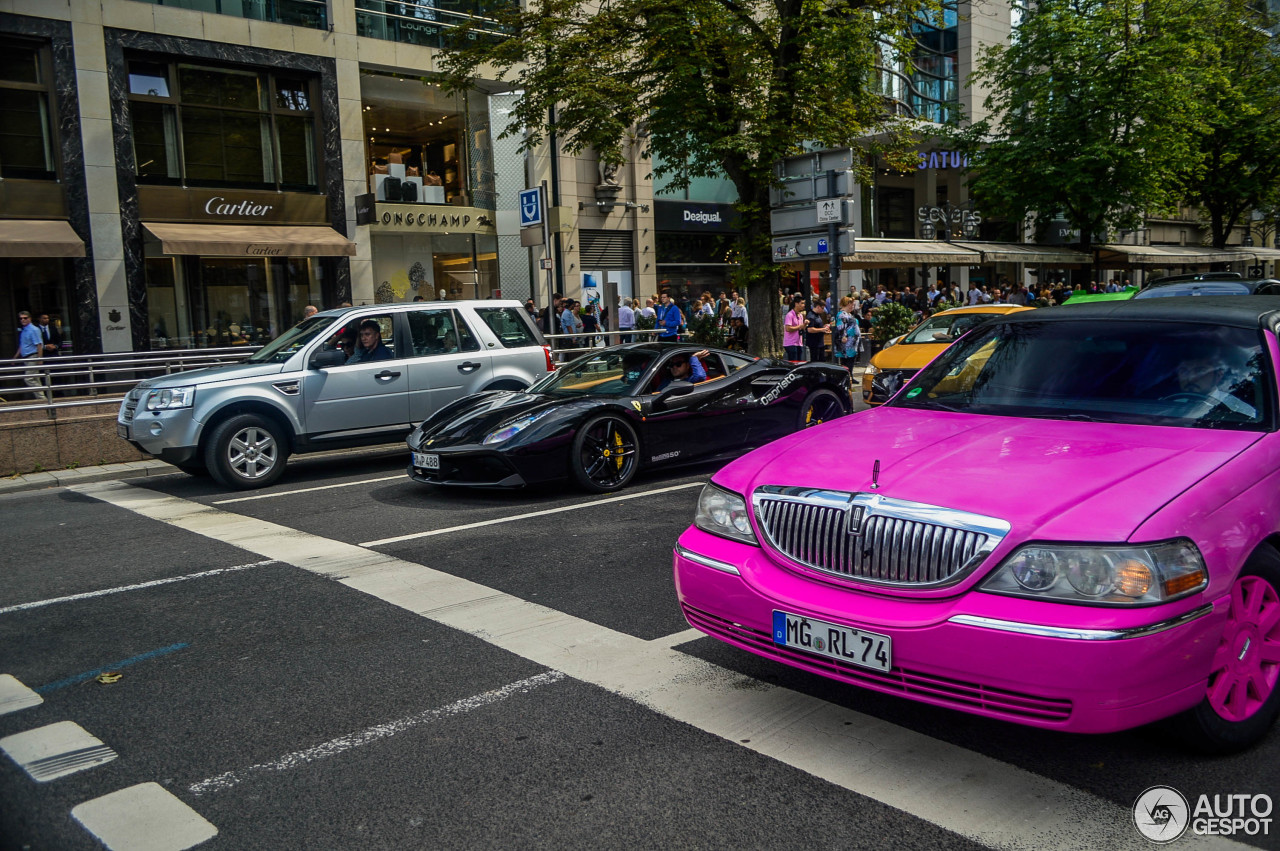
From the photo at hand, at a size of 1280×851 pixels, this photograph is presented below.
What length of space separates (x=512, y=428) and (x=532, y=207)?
788cm

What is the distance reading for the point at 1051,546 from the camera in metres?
3.10

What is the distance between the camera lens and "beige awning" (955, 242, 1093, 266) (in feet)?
109

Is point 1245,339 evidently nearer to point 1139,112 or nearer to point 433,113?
point 433,113

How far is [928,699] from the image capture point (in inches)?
126

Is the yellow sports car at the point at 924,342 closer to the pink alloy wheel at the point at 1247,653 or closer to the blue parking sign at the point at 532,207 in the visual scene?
the blue parking sign at the point at 532,207

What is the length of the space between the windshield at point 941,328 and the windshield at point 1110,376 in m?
9.84

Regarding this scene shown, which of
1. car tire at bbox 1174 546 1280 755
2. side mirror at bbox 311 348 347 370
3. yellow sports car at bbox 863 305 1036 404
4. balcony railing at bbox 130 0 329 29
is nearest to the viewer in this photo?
car tire at bbox 1174 546 1280 755

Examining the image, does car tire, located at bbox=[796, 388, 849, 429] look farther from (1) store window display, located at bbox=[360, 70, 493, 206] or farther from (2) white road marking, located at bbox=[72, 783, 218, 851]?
(1) store window display, located at bbox=[360, 70, 493, 206]

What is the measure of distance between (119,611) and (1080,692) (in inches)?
197

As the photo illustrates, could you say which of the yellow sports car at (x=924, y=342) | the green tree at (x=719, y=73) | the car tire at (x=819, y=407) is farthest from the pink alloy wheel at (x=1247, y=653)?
the green tree at (x=719, y=73)

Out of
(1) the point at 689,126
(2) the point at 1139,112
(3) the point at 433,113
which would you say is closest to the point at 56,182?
(3) the point at 433,113

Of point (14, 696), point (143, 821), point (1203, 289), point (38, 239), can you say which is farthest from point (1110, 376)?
point (38, 239)

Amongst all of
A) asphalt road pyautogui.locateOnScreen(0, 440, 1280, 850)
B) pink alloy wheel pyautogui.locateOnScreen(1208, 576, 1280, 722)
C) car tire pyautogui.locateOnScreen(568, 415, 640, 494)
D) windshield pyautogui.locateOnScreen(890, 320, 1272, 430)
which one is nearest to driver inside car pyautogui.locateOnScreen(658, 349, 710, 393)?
car tire pyautogui.locateOnScreen(568, 415, 640, 494)

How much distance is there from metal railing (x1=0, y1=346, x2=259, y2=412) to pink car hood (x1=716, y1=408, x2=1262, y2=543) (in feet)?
33.3
